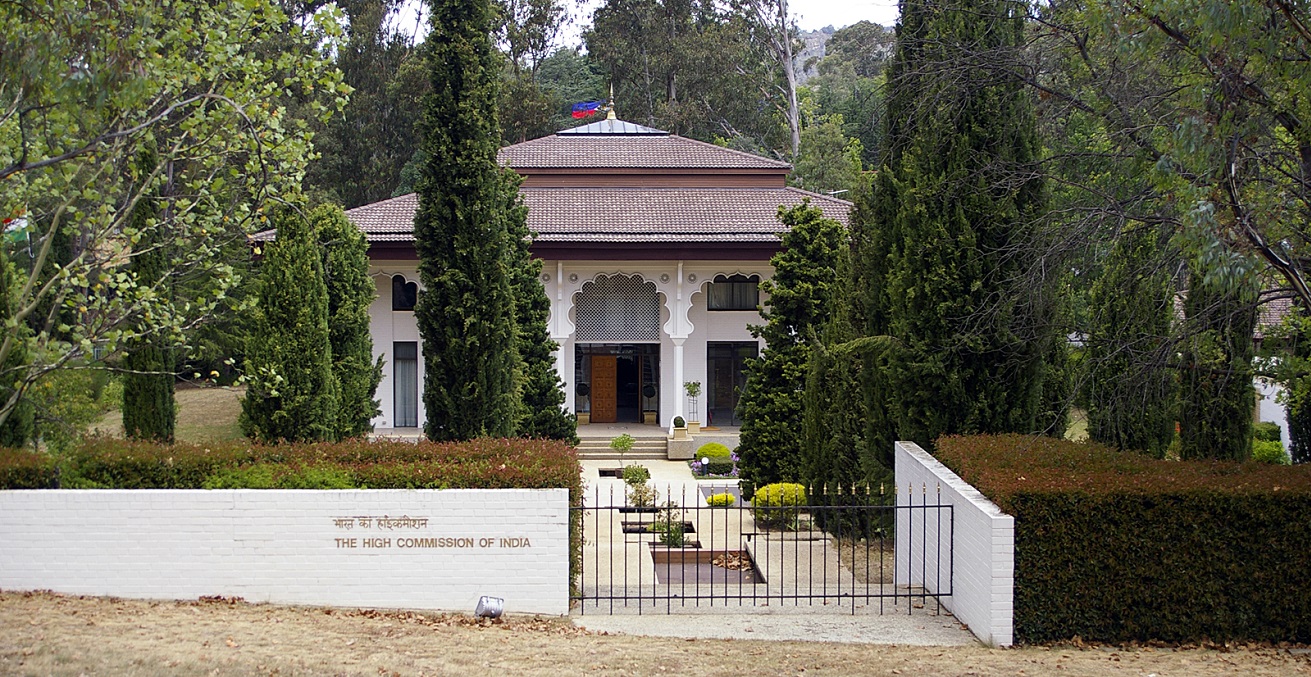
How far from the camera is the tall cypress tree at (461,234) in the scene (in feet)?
55.2

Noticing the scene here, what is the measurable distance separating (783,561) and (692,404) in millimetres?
18493

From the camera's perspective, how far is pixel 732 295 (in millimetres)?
32844

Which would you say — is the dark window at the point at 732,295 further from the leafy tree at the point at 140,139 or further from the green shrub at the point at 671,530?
the leafy tree at the point at 140,139

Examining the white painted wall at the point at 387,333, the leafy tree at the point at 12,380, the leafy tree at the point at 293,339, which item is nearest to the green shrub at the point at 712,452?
the white painted wall at the point at 387,333

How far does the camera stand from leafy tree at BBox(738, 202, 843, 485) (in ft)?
68.9

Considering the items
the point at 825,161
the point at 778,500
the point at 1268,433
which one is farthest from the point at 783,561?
the point at 825,161

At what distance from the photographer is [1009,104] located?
1355 centimetres

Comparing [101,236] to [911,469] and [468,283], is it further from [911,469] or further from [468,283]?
[911,469]

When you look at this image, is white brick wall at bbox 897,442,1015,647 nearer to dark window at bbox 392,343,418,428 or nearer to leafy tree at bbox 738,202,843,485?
leafy tree at bbox 738,202,843,485

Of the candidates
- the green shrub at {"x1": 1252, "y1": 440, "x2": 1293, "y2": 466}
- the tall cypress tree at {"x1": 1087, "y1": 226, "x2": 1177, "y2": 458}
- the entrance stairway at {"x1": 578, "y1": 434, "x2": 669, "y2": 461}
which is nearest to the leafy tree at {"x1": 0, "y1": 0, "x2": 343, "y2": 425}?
the tall cypress tree at {"x1": 1087, "y1": 226, "x2": 1177, "y2": 458}

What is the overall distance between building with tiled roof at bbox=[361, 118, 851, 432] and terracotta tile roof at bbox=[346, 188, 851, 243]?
2.1 inches

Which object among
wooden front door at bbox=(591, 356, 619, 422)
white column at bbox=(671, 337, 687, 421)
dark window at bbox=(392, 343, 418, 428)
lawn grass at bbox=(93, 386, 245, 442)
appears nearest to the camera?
white column at bbox=(671, 337, 687, 421)

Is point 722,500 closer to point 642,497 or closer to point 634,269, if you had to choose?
point 642,497

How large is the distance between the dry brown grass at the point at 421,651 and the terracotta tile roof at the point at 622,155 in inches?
962
